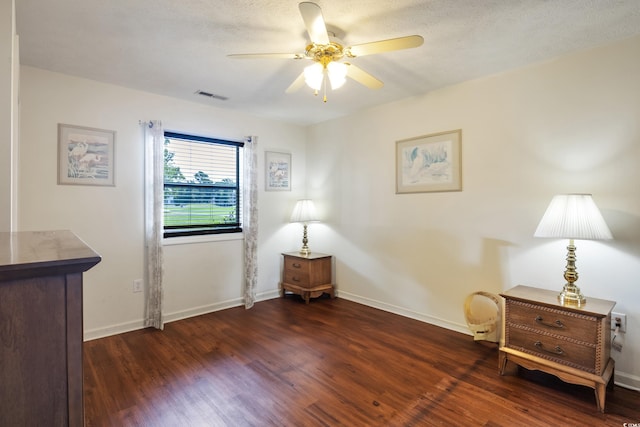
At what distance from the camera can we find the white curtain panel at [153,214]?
3.20 meters

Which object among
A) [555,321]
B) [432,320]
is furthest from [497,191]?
[432,320]

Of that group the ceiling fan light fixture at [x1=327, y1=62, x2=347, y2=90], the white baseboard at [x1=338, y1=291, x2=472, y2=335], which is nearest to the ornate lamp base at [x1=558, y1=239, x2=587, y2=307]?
the white baseboard at [x1=338, y1=291, x2=472, y2=335]

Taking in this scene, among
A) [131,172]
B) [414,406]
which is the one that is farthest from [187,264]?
[414,406]

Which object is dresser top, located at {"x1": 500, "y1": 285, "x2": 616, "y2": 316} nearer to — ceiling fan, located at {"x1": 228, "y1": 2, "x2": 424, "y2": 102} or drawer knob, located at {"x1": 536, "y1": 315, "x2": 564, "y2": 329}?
drawer knob, located at {"x1": 536, "y1": 315, "x2": 564, "y2": 329}

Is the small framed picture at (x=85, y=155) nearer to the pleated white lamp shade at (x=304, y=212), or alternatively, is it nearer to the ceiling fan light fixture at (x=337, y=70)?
the pleated white lamp shade at (x=304, y=212)

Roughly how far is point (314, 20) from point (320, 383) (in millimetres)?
2208

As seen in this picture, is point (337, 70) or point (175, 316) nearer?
point (337, 70)

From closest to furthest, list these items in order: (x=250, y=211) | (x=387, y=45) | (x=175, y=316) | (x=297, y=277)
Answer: (x=387, y=45)
(x=175, y=316)
(x=250, y=211)
(x=297, y=277)

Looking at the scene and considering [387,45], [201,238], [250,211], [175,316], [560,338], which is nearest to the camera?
[387,45]

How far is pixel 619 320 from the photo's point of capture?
7.31 ft

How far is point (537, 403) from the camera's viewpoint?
201 centimetres

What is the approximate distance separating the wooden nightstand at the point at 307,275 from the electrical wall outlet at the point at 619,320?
2.71 metres

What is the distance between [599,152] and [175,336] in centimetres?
376

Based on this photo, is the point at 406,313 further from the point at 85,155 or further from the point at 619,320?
the point at 85,155
